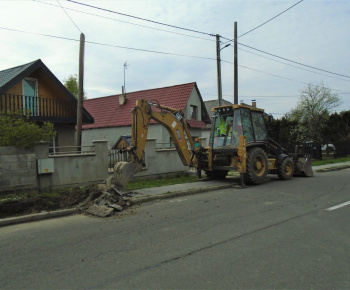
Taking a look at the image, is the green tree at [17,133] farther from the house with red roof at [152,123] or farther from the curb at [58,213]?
the house with red roof at [152,123]

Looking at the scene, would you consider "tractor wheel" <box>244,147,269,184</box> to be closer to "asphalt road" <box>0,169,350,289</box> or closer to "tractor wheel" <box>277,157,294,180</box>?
"tractor wheel" <box>277,157,294,180</box>

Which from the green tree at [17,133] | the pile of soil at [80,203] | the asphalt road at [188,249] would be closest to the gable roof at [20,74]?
the green tree at [17,133]

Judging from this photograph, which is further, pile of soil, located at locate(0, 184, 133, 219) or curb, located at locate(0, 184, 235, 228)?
pile of soil, located at locate(0, 184, 133, 219)

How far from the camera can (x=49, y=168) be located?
9898mm

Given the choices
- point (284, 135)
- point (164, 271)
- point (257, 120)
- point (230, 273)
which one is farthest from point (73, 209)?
point (284, 135)

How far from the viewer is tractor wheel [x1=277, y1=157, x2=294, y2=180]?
1328 centimetres

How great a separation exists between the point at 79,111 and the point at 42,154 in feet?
12.7

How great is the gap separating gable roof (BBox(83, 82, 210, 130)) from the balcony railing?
7.26 m

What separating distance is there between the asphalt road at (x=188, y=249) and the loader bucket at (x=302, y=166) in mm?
6641

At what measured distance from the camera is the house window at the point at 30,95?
51.8ft

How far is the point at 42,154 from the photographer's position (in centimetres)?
984

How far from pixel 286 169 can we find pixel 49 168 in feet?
32.0

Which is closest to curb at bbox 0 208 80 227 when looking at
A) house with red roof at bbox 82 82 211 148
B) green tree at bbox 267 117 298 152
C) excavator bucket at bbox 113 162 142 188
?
excavator bucket at bbox 113 162 142 188

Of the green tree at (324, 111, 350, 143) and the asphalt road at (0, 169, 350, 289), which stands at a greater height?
the green tree at (324, 111, 350, 143)
